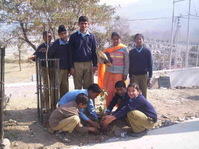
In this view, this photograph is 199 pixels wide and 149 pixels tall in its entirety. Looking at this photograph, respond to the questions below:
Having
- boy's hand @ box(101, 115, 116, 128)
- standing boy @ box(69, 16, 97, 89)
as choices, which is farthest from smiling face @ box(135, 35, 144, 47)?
boy's hand @ box(101, 115, 116, 128)

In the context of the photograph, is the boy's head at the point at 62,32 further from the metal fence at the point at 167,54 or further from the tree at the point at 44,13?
the metal fence at the point at 167,54

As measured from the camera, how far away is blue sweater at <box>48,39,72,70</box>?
5.14m

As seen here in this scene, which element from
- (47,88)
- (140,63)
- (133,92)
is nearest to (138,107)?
(133,92)

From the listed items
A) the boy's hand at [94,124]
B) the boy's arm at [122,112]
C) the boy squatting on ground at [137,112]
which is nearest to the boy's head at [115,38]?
the boy squatting on ground at [137,112]

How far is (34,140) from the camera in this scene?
4.43 m

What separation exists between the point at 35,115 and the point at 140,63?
7.47 feet

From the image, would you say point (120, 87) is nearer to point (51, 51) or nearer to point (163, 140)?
point (163, 140)

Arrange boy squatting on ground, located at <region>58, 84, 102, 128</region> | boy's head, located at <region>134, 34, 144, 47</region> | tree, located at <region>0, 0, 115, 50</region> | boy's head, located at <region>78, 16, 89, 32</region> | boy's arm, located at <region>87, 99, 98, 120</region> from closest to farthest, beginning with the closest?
boy squatting on ground, located at <region>58, 84, 102, 128</region> → boy's arm, located at <region>87, 99, 98, 120</region> → boy's head, located at <region>78, 16, 89, 32</region> → boy's head, located at <region>134, 34, 144, 47</region> → tree, located at <region>0, 0, 115, 50</region>

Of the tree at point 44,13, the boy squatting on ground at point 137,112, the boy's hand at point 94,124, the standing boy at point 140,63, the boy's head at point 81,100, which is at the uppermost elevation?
the tree at point 44,13

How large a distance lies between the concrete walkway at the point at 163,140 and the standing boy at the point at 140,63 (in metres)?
1.02

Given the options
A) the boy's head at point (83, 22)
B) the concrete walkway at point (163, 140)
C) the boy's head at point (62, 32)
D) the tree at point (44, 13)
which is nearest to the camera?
the concrete walkway at point (163, 140)

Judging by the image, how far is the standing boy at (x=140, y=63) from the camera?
539cm

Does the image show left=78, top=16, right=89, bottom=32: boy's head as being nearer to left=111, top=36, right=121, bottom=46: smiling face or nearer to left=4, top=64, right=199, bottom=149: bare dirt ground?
left=111, top=36, right=121, bottom=46: smiling face

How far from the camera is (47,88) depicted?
511 cm
